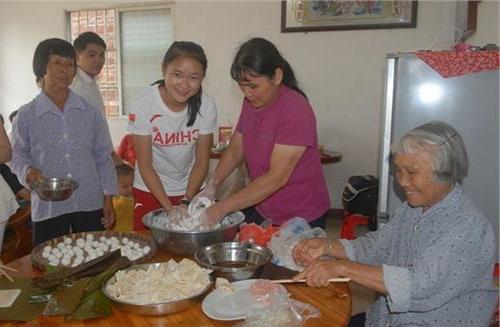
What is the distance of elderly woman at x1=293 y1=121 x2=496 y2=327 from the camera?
4.11ft

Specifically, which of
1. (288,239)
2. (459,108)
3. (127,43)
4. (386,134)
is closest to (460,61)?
(459,108)

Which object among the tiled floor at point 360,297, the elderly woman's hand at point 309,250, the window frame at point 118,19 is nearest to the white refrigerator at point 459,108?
the tiled floor at point 360,297

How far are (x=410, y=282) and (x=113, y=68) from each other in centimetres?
529

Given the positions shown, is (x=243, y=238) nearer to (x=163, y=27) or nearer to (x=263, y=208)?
(x=263, y=208)

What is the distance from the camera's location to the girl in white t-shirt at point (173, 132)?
1.99 metres

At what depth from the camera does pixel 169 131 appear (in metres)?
2.14

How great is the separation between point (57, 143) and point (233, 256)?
1.15 metres

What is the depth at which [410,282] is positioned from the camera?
50.2 inches

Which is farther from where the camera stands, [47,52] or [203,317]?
[47,52]

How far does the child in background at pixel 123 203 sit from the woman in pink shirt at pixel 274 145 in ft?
3.47

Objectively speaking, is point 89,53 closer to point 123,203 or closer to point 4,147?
point 123,203

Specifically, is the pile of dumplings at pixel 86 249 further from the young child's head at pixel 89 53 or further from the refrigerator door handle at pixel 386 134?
the young child's head at pixel 89 53

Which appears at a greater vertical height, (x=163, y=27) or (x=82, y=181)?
(x=163, y=27)

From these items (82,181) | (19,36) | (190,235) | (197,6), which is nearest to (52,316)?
(190,235)
